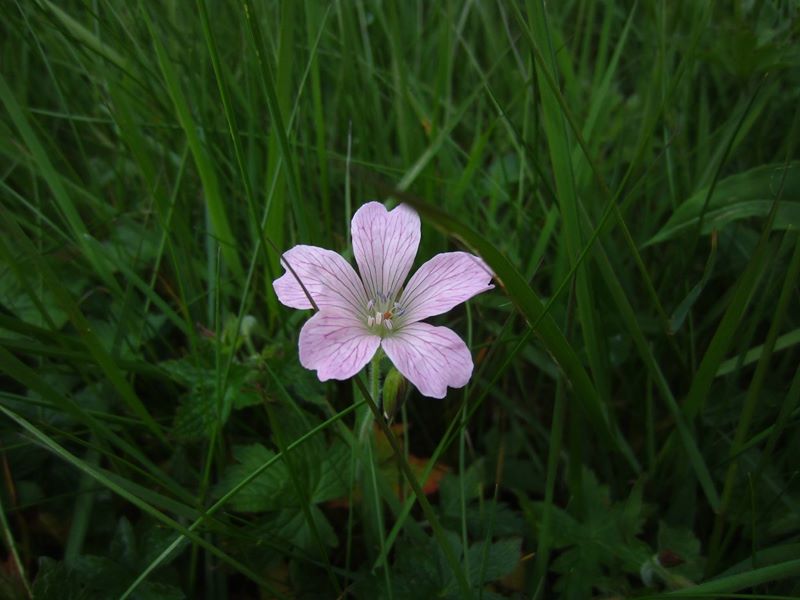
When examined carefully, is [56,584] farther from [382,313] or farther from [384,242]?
[384,242]

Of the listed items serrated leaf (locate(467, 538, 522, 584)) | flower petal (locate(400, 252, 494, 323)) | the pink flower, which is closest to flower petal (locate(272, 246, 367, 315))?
the pink flower

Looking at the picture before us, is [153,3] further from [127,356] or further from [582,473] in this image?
[582,473]

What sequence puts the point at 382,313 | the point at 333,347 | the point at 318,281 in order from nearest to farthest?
the point at 333,347 → the point at 318,281 → the point at 382,313

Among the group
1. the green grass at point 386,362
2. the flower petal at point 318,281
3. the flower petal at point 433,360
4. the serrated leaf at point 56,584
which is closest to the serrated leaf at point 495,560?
the green grass at point 386,362

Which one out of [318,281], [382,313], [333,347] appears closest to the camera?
[333,347]

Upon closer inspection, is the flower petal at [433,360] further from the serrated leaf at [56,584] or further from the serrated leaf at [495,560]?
the serrated leaf at [56,584]

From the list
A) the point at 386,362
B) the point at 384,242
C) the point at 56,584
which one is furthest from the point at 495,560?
the point at 56,584
